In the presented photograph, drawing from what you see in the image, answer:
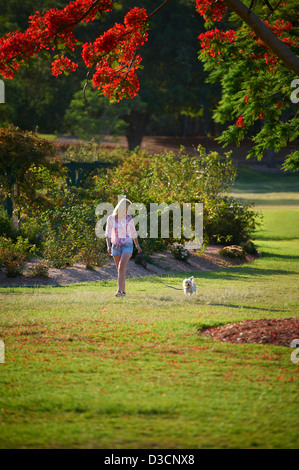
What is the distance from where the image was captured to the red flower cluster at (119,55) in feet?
28.9

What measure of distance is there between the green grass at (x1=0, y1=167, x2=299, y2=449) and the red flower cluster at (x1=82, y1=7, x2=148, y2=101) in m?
3.61

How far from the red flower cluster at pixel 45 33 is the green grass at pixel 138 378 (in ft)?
12.7

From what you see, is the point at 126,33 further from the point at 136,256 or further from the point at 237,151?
the point at 237,151

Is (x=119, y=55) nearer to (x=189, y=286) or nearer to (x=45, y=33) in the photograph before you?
(x=45, y=33)

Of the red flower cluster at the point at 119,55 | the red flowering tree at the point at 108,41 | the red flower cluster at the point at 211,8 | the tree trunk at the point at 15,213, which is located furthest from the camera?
the tree trunk at the point at 15,213

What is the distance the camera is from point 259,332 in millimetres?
8039

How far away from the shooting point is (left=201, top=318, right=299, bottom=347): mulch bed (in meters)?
7.87

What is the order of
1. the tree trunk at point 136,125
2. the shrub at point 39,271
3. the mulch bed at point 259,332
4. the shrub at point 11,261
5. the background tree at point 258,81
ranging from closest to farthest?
the mulch bed at point 259,332 → the background tree at point 258,81 → the shrub at point 11,261 → the shrub at point 39,271 → the tree trunk at point 136,125

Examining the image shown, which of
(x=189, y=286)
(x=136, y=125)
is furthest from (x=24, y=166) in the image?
→ (x=136, y=125)

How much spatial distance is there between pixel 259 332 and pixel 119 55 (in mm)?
4649

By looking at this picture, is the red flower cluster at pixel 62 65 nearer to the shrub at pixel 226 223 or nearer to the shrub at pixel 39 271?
the shrub at pixel 39 271

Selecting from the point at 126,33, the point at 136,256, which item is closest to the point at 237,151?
the point at 136,256

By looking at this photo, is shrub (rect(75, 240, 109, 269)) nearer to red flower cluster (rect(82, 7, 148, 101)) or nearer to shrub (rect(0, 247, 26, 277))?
shrub (rect(0, 247, 26, 277))

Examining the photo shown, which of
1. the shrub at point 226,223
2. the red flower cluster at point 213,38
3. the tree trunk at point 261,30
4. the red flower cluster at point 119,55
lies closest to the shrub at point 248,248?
the shrub at point 226,223
